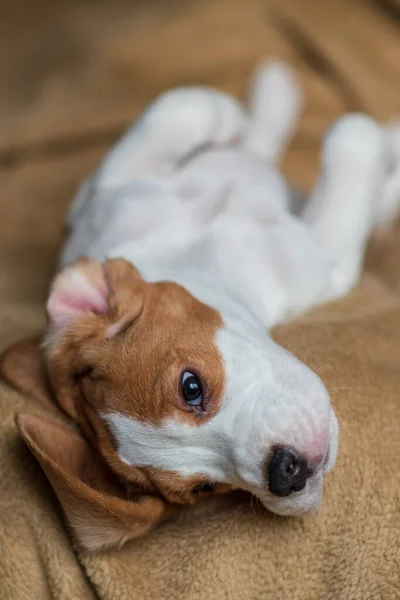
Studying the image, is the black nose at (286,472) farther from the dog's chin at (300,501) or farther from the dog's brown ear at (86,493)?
the dog's brown ear at (86,493)

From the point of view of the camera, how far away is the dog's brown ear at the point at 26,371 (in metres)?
1.54

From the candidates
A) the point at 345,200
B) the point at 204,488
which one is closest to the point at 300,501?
the point at 204,488

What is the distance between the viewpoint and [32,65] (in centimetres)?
311

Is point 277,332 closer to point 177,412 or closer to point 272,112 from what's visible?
point 177,412

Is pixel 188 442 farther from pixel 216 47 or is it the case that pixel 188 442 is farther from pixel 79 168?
pixel 216 47

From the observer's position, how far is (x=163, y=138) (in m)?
2.07

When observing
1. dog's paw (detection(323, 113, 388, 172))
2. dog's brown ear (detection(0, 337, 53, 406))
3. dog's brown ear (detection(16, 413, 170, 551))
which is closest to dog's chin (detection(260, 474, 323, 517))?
dog's brown ear (detection(16, 413, 170, 551))

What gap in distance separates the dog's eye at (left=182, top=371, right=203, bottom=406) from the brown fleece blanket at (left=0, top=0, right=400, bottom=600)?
0.22m

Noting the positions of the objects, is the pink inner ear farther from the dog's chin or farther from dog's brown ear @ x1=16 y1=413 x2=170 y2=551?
the dog's chin

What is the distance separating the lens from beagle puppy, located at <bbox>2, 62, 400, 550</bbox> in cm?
130

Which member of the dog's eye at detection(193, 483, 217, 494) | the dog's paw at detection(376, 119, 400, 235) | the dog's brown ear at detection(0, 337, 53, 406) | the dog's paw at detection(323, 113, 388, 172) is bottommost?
the dog's brown ear at detection(0, 337, 53, 406)

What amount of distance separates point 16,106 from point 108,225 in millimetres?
1171

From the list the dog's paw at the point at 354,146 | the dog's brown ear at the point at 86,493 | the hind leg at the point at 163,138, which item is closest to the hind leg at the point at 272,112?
the hind leg at the point at 163,138

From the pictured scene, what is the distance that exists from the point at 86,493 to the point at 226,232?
846 mm
